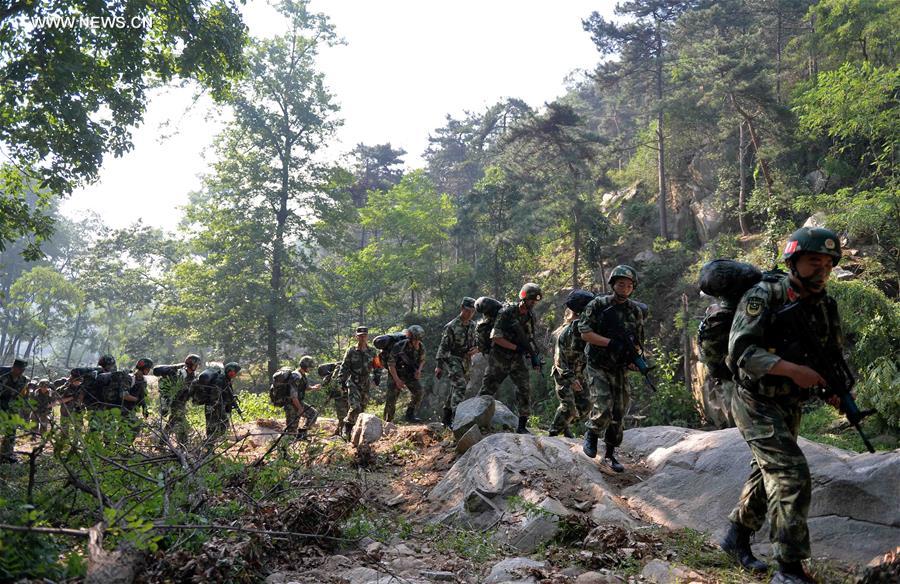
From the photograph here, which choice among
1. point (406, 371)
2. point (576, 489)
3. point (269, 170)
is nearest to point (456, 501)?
point (576, 489)

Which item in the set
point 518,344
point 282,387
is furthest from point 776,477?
point 282,387

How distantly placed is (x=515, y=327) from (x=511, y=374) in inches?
28.7

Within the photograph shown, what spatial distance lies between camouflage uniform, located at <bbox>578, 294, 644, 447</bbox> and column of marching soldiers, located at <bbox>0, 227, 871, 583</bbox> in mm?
12

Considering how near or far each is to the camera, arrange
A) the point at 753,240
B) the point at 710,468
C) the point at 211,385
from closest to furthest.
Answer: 1. the point at 710,468
2. the point at 211,385
3. the point at 753,240

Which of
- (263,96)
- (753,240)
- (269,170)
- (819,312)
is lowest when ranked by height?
(819,312)

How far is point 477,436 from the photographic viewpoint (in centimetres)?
793

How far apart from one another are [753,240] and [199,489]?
74.8 feet

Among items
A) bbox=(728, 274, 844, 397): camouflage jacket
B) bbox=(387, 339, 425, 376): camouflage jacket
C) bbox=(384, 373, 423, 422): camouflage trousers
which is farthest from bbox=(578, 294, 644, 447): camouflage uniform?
bbox=(384, 373, 423, 422): camouflage trousers

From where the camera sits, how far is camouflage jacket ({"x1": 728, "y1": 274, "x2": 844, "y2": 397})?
3584 millimetres

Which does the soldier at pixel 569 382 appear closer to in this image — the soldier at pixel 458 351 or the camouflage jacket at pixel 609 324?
the camouflage jacket at pixel 609 324

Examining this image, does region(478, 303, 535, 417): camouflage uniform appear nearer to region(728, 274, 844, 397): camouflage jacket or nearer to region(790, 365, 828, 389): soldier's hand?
region(728, 274, 844, 397): camouflage jacket

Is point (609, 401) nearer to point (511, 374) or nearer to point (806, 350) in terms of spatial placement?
point (511, 374)

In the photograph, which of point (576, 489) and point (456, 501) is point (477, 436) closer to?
point (456, 501)

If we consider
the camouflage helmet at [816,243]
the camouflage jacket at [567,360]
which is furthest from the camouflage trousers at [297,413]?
the camouflage helmet at [816,243]
